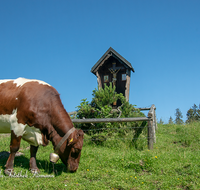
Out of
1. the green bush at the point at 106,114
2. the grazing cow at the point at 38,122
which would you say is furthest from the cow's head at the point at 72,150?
the green bush at the point at 106,114

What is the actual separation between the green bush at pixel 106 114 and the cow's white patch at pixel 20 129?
3.12m

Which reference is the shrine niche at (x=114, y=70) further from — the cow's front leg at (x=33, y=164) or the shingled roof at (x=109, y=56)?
the cow's front leg at (x=33, y=164)

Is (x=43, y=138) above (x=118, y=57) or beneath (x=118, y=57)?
beneath

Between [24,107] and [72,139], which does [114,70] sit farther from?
[72,139]

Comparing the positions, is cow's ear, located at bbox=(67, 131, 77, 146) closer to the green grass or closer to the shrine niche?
the green grass

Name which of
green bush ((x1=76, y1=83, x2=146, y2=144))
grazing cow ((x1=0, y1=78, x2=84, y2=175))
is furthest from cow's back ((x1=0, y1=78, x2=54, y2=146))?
green bush ((x1=76, y1=83, x2=146, y2=144))

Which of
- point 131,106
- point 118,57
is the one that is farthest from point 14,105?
point 118,57

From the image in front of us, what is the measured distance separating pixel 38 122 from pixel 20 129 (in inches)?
17.6

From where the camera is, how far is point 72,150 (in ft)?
14.3

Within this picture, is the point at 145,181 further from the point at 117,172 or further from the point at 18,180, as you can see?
the point at 18,180

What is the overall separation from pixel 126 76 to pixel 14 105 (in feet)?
25.8

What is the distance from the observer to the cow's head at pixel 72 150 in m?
4.31

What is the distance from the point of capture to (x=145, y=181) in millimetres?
4168

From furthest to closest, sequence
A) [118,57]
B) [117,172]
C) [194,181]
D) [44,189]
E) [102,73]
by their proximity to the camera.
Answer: [102,73] → [118,57] → [117,172] → [194,181] → [44,189]
